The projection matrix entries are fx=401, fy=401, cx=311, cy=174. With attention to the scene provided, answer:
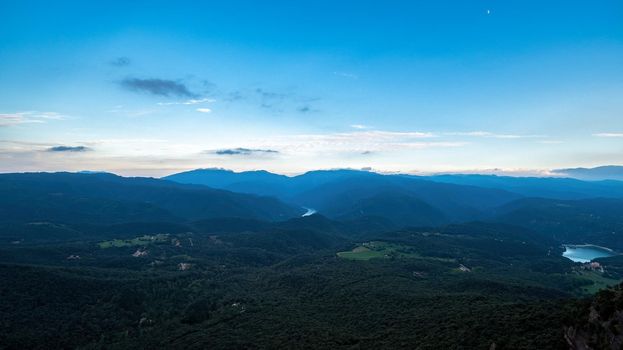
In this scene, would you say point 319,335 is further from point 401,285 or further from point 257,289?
point 257,289

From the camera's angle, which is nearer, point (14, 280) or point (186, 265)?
point (14, 280)

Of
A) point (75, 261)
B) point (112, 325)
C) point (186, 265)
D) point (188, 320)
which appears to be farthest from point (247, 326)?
point (75, 261)

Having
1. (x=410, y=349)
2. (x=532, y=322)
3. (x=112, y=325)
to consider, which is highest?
(x=532, y=322)

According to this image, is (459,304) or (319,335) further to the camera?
(459,304)

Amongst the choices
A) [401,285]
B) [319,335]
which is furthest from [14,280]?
[401,285]

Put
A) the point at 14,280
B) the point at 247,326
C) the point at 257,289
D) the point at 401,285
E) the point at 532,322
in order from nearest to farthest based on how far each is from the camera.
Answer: the point at 532,322, the point at 247,326, the point at 14,280, the point at 401,285, the point at 257,289

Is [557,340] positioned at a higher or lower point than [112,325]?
higher

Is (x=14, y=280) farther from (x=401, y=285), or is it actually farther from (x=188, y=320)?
(x=401, y=285)

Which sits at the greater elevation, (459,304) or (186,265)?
(459,304)

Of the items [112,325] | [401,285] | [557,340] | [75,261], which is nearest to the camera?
[557,340]
